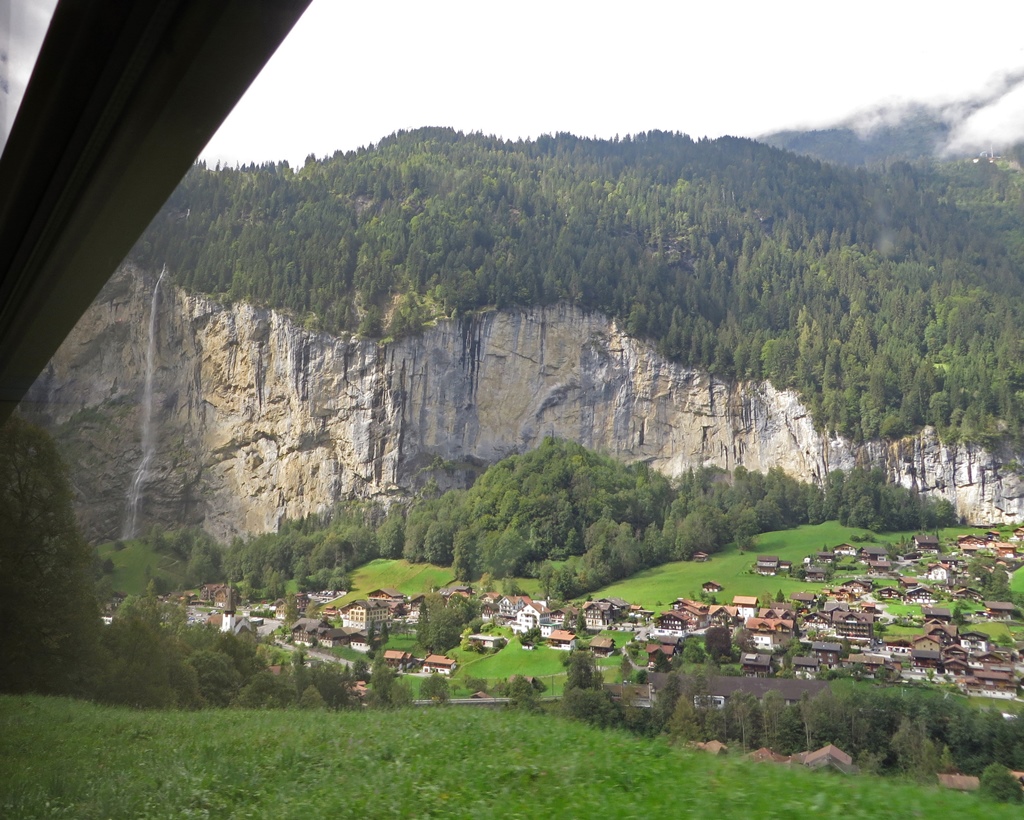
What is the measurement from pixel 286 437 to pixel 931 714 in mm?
37311

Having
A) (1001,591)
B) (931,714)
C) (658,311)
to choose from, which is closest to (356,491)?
(658,311)

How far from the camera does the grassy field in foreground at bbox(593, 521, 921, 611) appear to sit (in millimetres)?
24016

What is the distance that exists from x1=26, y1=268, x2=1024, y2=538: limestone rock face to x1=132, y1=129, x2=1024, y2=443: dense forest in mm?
1492

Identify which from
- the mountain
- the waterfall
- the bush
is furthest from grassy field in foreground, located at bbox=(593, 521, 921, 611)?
the waterfall

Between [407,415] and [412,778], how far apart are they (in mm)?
40731

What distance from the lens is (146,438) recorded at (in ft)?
101

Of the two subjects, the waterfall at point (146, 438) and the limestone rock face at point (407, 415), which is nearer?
the waterfall at point (146, 438)

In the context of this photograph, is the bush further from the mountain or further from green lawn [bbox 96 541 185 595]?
the mountain

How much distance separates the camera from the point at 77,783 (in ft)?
15.3

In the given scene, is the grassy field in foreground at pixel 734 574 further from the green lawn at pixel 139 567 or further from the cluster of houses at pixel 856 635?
the green lawn at pixel 139 567

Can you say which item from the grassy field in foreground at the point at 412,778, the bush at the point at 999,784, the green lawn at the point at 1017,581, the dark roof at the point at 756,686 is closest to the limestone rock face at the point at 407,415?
the green lawn at the point at 1017,581

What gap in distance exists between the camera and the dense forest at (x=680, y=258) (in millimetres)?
43812

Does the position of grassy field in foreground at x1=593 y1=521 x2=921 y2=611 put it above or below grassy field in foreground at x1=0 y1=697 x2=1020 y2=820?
below

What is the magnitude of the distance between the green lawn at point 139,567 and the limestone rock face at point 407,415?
7.48 ft
